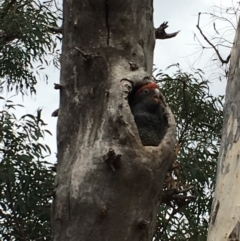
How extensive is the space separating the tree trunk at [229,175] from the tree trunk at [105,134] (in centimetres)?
19

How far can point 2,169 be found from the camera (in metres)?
4.02

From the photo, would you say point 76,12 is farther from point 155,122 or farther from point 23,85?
point 23,85

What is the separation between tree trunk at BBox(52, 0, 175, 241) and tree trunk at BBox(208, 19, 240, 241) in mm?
190

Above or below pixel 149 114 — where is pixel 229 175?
below

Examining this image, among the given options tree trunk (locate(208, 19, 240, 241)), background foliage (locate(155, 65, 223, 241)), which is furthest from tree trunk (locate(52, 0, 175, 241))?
background foliage (locate(155, 65, 223, 241))

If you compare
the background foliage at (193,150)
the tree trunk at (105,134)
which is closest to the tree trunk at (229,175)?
the tree trunk at (105,134)

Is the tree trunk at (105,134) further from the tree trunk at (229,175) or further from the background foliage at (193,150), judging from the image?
the background foliage at (193,150)

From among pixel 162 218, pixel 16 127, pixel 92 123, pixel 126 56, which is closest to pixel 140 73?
pixel 126 56

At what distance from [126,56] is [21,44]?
3184 mm

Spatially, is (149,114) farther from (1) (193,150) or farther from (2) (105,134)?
(1) (193,150)

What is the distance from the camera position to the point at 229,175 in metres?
1.94

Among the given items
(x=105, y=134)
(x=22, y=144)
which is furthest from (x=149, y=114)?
(x=22, y=144)

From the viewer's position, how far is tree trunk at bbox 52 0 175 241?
1.76 meters

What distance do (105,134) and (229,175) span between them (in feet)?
1.38
